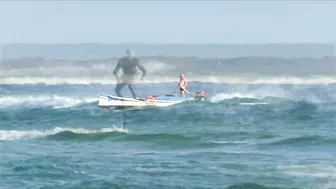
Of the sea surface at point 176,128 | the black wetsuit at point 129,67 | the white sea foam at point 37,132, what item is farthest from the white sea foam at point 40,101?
the white sea foam at point 37,132

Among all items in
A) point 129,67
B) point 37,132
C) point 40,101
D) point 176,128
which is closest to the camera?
point 37,132

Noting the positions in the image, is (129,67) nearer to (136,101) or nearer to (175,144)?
(136,101)

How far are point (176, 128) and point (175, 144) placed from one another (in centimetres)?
257

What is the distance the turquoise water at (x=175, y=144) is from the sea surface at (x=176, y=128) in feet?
0.06

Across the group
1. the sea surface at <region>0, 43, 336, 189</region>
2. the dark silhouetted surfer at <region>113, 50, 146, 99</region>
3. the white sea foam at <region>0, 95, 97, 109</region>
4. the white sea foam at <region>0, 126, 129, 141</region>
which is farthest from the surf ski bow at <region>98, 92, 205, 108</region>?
the white sea foam at <region>0, 126, 129, 141</region>

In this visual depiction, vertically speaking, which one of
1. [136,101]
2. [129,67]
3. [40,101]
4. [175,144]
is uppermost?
[129,67]

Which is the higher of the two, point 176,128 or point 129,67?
point 129,67

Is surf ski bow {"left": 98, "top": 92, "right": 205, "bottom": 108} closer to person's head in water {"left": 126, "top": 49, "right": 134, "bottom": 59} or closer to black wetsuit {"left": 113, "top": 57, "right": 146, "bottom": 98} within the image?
black wetsuit {"left": 113, "top": 57, "right": 146, "bottom": 98}

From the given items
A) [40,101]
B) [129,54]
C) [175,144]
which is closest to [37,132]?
[175,144]

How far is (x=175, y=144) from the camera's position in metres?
12.9

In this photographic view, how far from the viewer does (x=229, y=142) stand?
12.9 m

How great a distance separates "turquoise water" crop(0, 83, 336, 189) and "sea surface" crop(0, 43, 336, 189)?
17 mm

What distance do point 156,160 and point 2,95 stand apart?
1462cm

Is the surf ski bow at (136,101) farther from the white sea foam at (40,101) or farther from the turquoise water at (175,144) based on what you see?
the white sea foam at (40,101)
